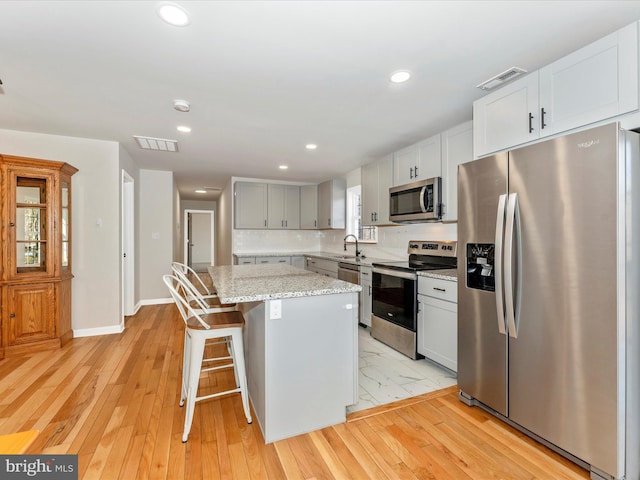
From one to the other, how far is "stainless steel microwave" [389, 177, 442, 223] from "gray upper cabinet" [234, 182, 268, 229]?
287cm

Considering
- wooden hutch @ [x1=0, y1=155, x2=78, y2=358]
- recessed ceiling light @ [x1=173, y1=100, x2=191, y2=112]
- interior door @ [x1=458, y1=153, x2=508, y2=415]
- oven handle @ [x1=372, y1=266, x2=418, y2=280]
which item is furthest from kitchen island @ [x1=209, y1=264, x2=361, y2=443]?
wooden hutch @ [x1=0, y1=155, x2=78, y2=358]

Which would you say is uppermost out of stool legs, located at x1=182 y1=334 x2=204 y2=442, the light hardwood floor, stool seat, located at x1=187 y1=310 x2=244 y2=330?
stool seat, located at x1=187 y1=310 x2=244 y2=330

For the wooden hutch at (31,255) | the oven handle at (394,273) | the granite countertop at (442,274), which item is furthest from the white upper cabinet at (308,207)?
the wooden hutch at (31,255)

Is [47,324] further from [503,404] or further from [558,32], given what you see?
[558,32]

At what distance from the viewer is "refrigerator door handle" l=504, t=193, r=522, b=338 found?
185 centimetres

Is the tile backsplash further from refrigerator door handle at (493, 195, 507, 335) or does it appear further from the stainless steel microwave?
refrigerator door handle at (493, 195, 507, 335)

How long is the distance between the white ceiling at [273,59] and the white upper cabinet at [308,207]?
276 centimetres

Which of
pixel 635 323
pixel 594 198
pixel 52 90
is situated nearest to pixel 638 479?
pixel 635 323

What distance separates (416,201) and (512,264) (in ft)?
5.55

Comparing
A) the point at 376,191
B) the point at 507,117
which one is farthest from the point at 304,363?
the point at 376,191

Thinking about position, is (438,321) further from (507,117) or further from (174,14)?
(174,14)

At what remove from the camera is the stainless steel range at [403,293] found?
304 centimetres

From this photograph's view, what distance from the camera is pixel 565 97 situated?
73.7 inches

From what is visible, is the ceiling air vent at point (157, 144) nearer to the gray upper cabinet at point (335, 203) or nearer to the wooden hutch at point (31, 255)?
the wooden hutch at point (31, 255)
